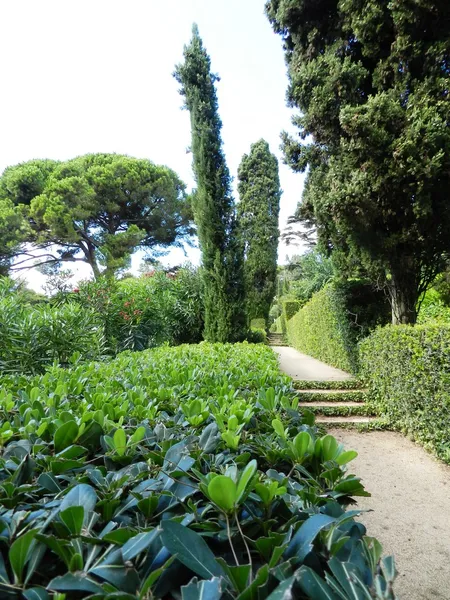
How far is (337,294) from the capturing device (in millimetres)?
7215

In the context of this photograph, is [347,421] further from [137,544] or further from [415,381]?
[137,544]

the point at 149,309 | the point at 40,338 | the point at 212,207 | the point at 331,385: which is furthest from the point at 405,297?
the point at 40,338

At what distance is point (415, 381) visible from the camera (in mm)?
4133

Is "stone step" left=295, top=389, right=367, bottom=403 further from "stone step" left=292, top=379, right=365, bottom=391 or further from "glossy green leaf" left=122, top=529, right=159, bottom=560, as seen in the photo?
"glossy green leaf" left=122, top=529, right=159, bottom=560

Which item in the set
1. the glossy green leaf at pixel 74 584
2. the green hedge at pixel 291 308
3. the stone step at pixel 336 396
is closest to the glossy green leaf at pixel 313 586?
the glossy green leaf at pixel 74 584

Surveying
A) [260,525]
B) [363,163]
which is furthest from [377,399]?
[260,525]

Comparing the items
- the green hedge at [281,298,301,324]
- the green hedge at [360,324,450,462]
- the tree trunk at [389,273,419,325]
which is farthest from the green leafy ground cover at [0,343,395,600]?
the green hedge at [281,298,301,324]

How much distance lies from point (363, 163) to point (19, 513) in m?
5.73

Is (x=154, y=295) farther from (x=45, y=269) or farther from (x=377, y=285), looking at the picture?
(x=45, y=269)

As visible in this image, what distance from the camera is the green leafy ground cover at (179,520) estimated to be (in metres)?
0.42

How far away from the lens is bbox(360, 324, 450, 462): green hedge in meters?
3.62

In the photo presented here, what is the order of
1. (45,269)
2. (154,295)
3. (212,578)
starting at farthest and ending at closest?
(45,269)
(154,295)
(212,578)

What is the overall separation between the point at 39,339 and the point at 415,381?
179 inches

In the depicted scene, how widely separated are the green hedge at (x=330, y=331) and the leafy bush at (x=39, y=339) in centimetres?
488
